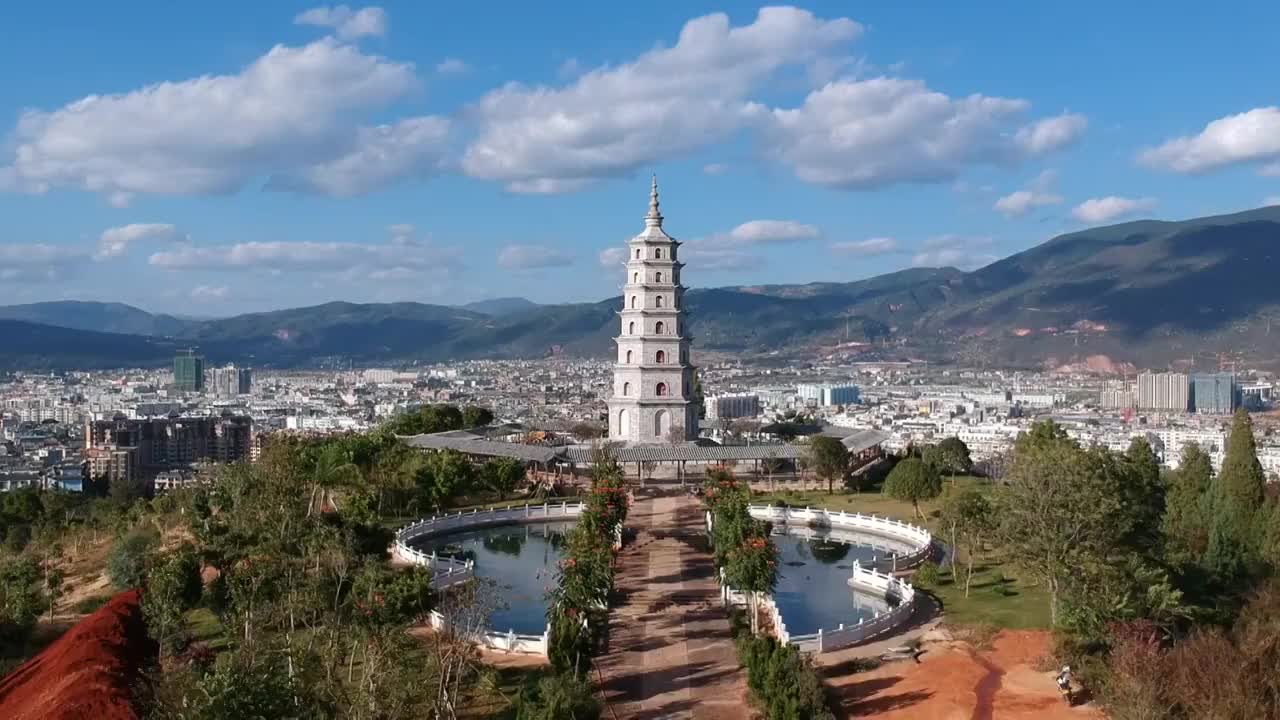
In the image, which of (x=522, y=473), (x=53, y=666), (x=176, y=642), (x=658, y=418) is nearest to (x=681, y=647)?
(x=176, y=642)

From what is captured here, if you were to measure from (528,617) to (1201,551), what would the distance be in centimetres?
1978

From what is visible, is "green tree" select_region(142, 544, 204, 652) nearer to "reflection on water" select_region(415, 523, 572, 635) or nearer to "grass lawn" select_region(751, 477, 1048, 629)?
"reflection on water" select_region(415, 523, 572, 635)

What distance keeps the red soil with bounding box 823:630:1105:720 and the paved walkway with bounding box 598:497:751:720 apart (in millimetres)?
2344

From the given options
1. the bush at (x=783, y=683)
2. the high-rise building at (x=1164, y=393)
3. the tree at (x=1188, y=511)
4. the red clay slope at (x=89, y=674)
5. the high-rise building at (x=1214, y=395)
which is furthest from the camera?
the high-rise building at (x=1164, y=393)

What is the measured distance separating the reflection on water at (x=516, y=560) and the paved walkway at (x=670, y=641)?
2126 millimetres

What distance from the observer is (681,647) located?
2616 centimetres

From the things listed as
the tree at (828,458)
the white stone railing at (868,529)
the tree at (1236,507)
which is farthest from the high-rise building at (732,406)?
the tree at (1236,507)

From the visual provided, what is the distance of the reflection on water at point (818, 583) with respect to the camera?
2959cm

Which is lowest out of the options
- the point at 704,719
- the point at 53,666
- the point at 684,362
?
the point at 704,719

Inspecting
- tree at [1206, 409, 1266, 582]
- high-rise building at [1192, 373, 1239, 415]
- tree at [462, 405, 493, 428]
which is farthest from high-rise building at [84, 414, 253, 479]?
high-rise building at [1192, 373, 1239, 415]

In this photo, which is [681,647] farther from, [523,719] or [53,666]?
[53,666]

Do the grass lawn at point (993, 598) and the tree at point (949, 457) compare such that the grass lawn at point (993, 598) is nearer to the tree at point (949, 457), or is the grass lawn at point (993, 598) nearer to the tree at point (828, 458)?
→ the tree at point (828, 458)

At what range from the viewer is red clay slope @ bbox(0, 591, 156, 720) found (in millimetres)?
17859

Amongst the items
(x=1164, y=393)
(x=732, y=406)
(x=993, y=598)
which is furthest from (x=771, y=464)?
(x=1164, y=393)
